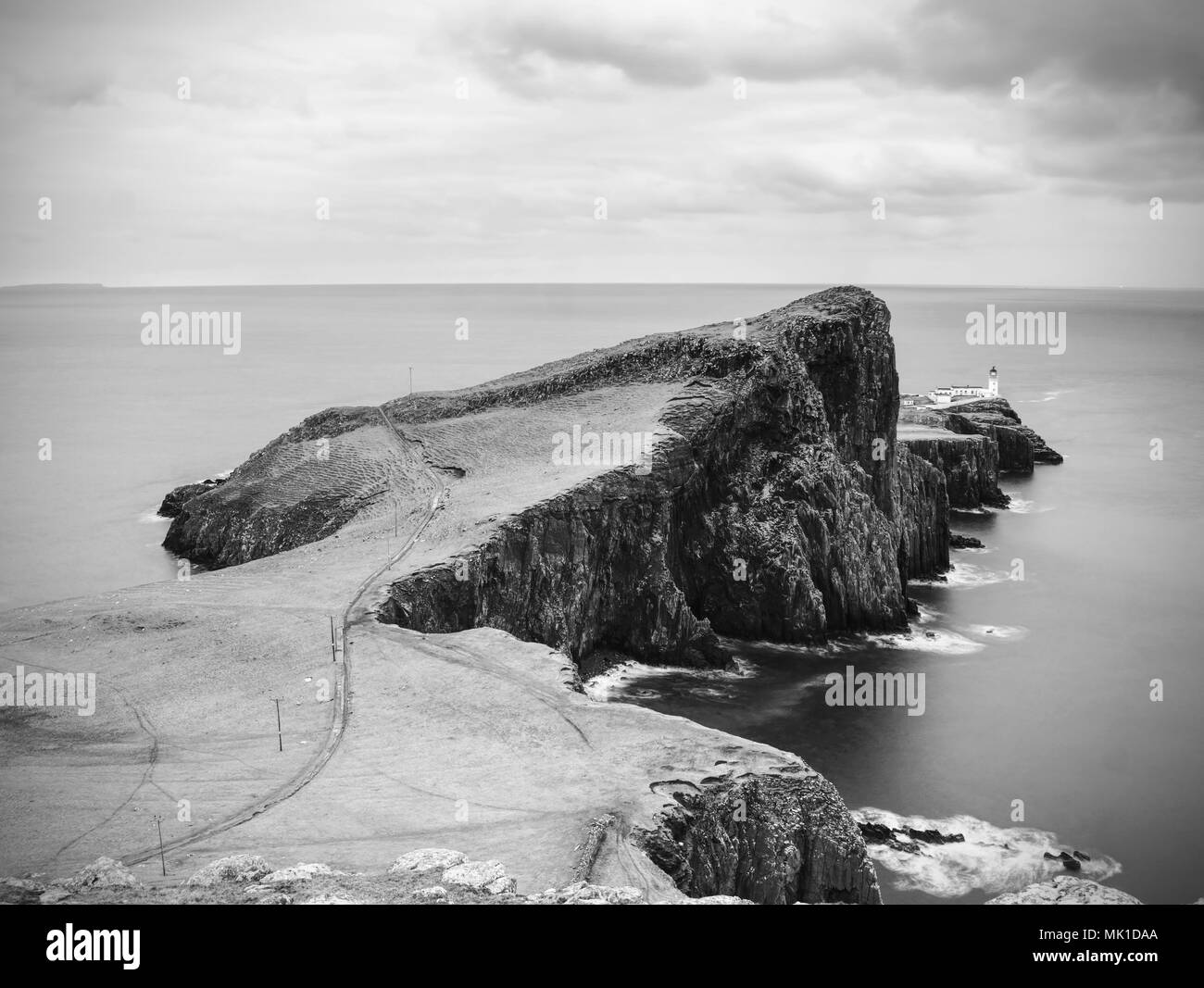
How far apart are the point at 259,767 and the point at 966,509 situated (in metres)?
100

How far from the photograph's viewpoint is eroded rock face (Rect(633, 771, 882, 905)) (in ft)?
103

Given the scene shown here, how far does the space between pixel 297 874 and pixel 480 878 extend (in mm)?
3997

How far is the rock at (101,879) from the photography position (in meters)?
21.6

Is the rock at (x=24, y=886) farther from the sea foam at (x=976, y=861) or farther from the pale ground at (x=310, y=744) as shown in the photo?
the sea foam at (x=976, y=861)

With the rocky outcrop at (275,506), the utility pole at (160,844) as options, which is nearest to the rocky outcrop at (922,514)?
the rocky outcrop at (275,506)

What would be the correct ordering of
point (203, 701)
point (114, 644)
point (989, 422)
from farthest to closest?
1. point (989, 422)
2. point (114, 644)
3. point (203, 701)

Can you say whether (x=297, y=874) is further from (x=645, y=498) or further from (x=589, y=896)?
(x=645, y=498)

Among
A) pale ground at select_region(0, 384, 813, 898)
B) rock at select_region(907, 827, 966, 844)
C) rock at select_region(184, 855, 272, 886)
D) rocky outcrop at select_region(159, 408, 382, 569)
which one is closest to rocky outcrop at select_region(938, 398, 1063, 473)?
rocky outcrop at select_region(159, 408, 382, 569)

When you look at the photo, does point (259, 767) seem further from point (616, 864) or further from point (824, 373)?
point (824, 373)

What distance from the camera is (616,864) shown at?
2767 centimetres

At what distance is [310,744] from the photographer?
35781mm

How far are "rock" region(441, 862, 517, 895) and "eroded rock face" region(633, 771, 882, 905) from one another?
24.9ft

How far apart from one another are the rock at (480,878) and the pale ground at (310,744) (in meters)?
2.35
